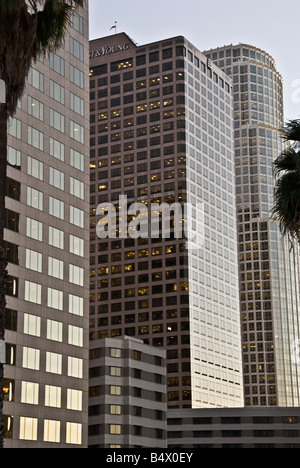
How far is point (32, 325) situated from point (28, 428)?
1304 centimetres

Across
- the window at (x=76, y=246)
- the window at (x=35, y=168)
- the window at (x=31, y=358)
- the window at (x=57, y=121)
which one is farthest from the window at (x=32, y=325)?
the window at (x=57, y=121)

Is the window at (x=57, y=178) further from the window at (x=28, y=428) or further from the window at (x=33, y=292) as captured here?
the window at (x=28, y=428)

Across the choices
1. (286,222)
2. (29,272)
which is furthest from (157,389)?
(286,222)

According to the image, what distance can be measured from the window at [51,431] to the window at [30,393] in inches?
134

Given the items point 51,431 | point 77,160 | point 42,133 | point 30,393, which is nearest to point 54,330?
point 30,393

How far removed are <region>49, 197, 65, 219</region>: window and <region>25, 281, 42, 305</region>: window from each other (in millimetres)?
11771

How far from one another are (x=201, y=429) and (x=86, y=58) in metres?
106

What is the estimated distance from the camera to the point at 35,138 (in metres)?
108

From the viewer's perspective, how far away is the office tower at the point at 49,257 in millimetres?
97250

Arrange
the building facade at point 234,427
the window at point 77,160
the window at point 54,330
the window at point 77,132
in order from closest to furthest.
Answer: the window at point 54,330 < the window at point 77,160 < the window at point 77,132 < the building facade at point 234,427

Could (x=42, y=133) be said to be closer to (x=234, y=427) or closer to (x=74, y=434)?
(x=74, y=434)

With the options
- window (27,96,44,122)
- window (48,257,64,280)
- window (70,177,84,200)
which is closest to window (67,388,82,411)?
window (48,257,64,280)

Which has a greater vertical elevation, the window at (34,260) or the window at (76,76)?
the window at (76,76)

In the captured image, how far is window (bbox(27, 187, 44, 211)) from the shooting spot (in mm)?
104562
